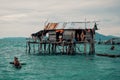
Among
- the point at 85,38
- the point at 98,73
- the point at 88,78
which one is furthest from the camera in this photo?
the point at 85,38

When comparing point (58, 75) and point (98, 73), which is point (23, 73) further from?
point (98, 73)

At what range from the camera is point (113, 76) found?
127 ft

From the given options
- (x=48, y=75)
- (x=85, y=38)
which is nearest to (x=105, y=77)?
(x=48, y=75)

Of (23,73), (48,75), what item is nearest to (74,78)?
(48,75)

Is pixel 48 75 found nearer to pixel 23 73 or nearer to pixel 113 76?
pixel 23 73

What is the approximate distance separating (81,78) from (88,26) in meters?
28.3

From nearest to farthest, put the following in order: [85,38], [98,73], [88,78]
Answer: [88,78] → [98,73] → [85,38]

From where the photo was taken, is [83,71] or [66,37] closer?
[83,71]

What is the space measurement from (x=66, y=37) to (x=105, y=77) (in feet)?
87.1

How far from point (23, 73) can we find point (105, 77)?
11.2m

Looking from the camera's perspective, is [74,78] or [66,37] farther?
[66,37]

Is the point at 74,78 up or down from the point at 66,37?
down

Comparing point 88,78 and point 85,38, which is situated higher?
point 85,38

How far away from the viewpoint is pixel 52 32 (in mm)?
65375
